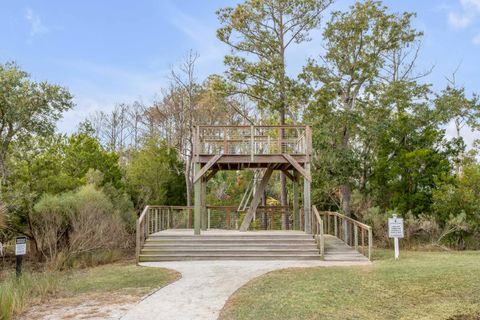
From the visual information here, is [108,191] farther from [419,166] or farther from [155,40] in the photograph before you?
[419,166]

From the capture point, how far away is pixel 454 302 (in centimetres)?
698

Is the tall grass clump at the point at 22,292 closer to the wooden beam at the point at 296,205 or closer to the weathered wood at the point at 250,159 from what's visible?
the weathered wood at the point at 250,159

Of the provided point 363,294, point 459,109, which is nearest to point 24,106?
point 363,294

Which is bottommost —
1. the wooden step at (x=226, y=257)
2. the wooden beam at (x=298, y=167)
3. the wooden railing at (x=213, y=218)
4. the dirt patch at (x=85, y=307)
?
the wooden step at (x=226, y=257)

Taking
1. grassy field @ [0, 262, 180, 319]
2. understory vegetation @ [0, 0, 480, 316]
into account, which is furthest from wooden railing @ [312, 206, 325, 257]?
grassy field @ [0, 262, 180, 319]

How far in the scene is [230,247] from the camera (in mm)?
13195

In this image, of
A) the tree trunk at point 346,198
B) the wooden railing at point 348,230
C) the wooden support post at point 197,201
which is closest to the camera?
the wooden railing at point 348,230

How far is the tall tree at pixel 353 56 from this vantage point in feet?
60.8

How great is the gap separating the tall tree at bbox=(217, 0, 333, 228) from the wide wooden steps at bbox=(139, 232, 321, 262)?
7.33 metres

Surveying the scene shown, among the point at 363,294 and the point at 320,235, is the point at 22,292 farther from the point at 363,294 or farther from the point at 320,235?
the point at 320,235

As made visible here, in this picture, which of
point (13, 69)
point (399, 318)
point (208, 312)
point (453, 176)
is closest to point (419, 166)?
point (453, 176)

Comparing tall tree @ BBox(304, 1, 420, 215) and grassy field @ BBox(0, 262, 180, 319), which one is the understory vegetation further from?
grassy field @ BBox(0, 262, 180, 319)

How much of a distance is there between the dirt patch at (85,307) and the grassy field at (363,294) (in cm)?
171

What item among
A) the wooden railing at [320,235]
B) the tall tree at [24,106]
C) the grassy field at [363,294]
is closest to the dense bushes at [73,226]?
the tall tree at [24,106]
